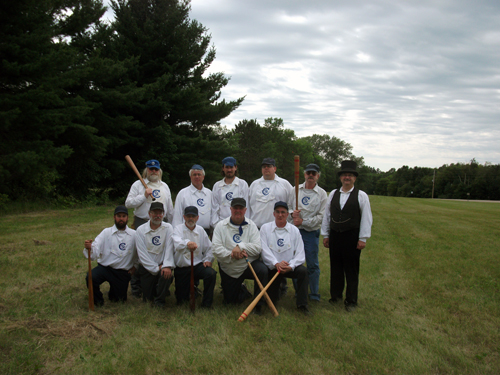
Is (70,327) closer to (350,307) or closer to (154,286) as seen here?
(154,286)

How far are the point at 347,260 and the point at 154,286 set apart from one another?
3.06 metres

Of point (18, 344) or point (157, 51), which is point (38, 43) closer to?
point (157, 51)

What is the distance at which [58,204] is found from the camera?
18.9m

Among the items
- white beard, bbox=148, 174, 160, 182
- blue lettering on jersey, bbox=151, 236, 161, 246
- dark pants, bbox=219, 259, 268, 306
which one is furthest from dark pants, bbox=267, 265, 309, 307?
white beard, bbox=148, 174, 160, 182

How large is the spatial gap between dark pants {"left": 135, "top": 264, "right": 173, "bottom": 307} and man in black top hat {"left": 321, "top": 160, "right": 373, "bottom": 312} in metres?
2.65

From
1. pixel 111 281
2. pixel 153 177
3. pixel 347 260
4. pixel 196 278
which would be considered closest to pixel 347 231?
pixel 347 260

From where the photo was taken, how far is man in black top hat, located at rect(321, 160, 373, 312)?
5617 millimetres

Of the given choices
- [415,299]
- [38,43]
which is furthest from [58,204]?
[415,299]

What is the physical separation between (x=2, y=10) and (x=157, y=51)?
39.8 feet

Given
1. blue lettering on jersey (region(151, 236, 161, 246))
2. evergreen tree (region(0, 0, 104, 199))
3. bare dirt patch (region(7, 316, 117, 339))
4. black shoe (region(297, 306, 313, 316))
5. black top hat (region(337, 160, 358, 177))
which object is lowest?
bare dirt patch (region(7, 316, 117, 339))

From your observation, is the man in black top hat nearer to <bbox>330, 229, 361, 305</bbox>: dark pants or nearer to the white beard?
<bbox>330, 229, 361, 305</bbox>: dark pants

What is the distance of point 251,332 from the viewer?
4.64 meters

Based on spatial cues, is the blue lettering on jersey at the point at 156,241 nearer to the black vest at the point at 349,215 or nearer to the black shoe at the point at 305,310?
the black shoe at the point at 305,310

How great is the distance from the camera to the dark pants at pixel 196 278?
18.1 ft
